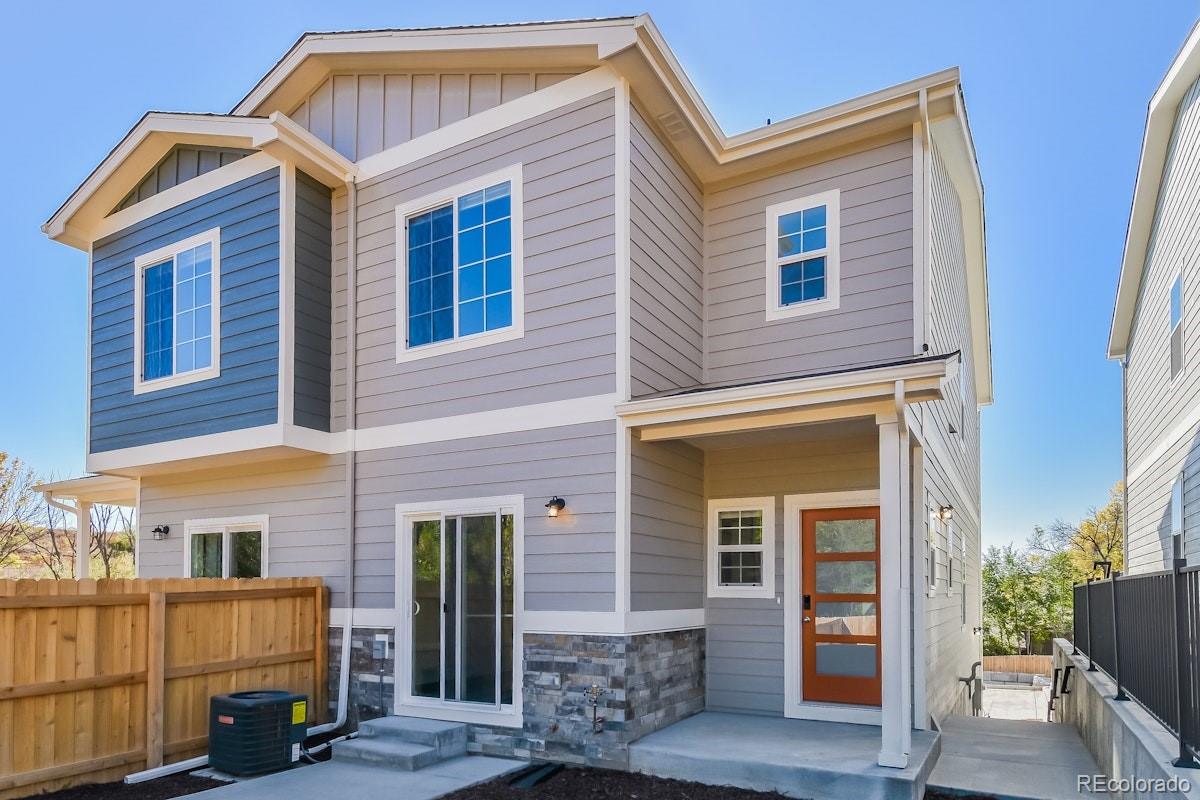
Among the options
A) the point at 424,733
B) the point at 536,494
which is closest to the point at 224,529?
the point at 424,733

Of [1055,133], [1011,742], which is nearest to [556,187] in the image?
[1011,742]

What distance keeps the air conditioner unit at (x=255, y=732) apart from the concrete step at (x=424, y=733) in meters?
0.59

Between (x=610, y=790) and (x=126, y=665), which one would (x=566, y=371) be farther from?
(x=126, y=665)

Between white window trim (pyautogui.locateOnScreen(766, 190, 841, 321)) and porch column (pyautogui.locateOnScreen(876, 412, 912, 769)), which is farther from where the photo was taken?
white window trim (pyautogui.locateOnScreen(766, 190, 841, 321))

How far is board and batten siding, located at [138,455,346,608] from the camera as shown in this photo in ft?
27.9

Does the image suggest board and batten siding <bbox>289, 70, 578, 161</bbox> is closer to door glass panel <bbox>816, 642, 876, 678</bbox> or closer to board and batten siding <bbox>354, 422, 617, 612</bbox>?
board and batten siding <bbox>354, 422, 617, 612</bbox>

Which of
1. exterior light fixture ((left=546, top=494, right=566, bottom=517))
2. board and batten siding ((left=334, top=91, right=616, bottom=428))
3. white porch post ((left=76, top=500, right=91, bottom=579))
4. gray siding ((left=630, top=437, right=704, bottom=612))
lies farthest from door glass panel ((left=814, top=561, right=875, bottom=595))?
white porch post ((left=76, top=500, right=91, bottom=579))

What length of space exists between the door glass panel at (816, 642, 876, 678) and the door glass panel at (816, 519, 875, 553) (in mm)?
822

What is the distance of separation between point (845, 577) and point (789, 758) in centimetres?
199

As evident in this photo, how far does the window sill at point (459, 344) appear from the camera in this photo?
748 cm

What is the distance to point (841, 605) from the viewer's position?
7.57 metres

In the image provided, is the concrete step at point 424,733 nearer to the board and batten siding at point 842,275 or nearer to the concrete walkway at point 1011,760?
the concrete walkway at point 1011,760

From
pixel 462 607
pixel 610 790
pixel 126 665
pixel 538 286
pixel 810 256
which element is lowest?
pixel 610 790

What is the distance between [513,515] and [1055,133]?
3242 cm
